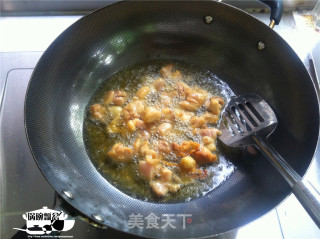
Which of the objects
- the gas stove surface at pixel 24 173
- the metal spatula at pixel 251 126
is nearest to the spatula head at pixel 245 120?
the metal spatula at pixel 251 126

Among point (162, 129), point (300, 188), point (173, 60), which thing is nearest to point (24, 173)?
point (162, 129)

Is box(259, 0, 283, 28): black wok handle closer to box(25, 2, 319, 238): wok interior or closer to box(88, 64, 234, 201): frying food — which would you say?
box(25, 2, 319, 238): wok interior

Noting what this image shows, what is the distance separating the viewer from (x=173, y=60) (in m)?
1.33

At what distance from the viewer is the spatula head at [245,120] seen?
3.47ft

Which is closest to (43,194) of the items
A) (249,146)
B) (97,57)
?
(97,57)

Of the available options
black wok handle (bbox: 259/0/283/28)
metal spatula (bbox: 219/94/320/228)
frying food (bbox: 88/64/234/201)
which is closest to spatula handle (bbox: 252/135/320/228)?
metal spatula (bbox: 219/94/320/228)

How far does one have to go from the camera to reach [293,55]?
1.13 meters

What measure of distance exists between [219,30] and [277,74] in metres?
0.31

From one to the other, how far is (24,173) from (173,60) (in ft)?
2.52

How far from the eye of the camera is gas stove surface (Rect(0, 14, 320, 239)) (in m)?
1.00

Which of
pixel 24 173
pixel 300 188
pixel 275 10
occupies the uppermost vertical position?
pixel 275 10

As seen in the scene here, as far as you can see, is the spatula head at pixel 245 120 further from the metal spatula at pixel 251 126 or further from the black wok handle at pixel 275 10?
the black wok handle at pixel 275 10

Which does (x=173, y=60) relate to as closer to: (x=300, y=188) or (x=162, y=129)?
(x=162, y=129)

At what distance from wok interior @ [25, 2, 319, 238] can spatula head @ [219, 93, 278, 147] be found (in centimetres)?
7
